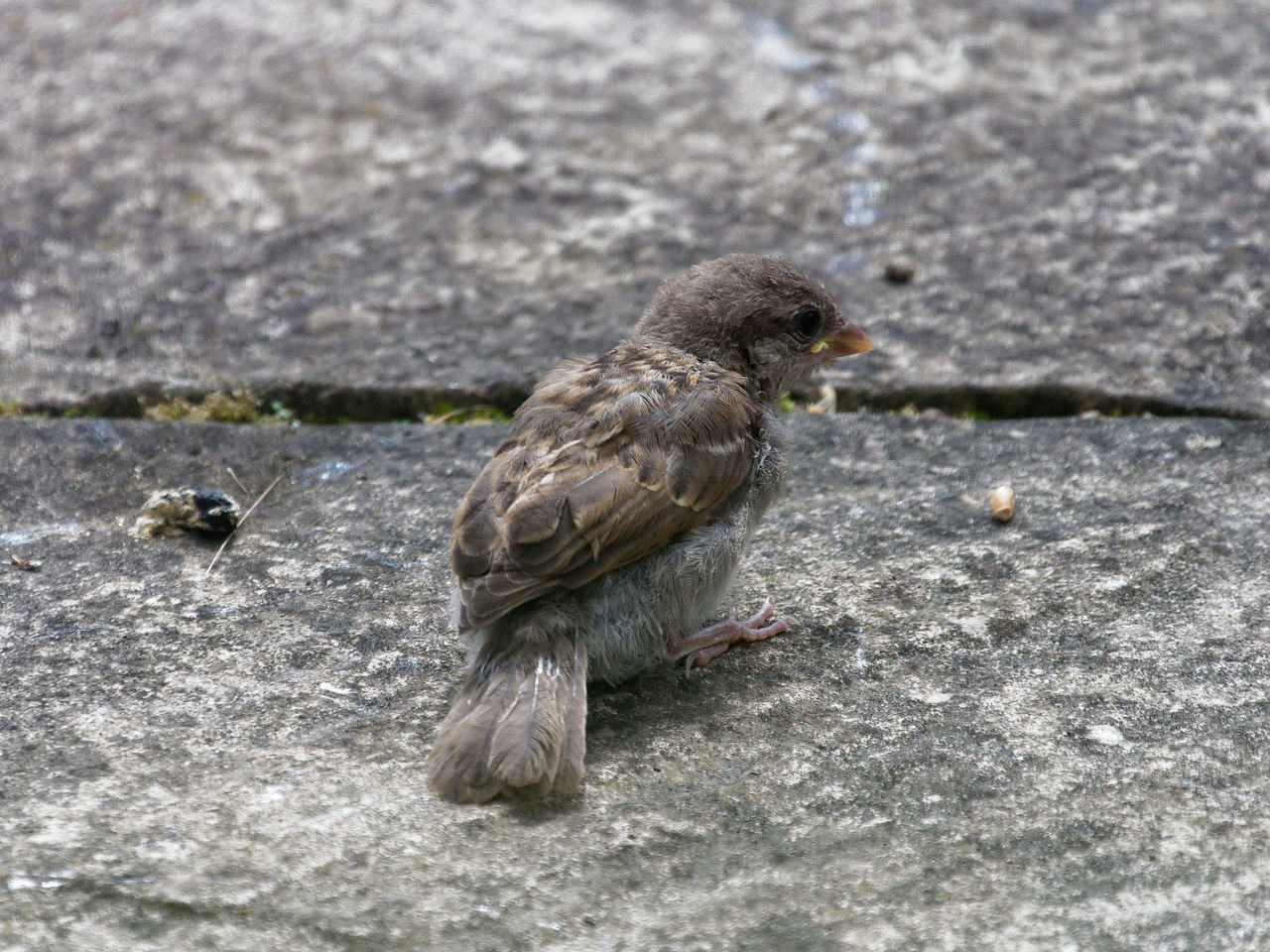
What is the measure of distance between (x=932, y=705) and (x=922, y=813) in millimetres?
436

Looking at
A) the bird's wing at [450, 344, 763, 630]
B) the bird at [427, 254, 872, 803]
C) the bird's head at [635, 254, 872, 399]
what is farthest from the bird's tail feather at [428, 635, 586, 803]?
the bird's head at [635, 254, 872, 399]

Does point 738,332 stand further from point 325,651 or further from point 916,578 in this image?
point 325,651

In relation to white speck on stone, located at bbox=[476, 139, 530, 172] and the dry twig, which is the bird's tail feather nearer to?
the dry twig

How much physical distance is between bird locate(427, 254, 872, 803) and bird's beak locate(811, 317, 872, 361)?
0.86ft

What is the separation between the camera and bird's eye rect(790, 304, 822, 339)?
4.00m

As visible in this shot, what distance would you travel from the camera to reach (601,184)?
5.52 metres

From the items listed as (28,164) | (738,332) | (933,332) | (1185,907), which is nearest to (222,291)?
(28,164)

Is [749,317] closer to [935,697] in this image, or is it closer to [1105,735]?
[935,697]

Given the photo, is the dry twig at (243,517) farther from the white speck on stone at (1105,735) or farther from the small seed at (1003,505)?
the white speck on stone at (1105,735)

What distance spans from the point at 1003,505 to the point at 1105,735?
1087mm

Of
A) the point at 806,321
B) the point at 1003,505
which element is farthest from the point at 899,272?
the point at 1003,505

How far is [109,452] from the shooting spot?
13.8 ft

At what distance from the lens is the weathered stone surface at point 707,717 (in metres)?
2.39

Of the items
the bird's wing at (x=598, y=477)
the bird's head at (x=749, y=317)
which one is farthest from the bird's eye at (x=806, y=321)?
the bird's wing at (x=598, y=477)
